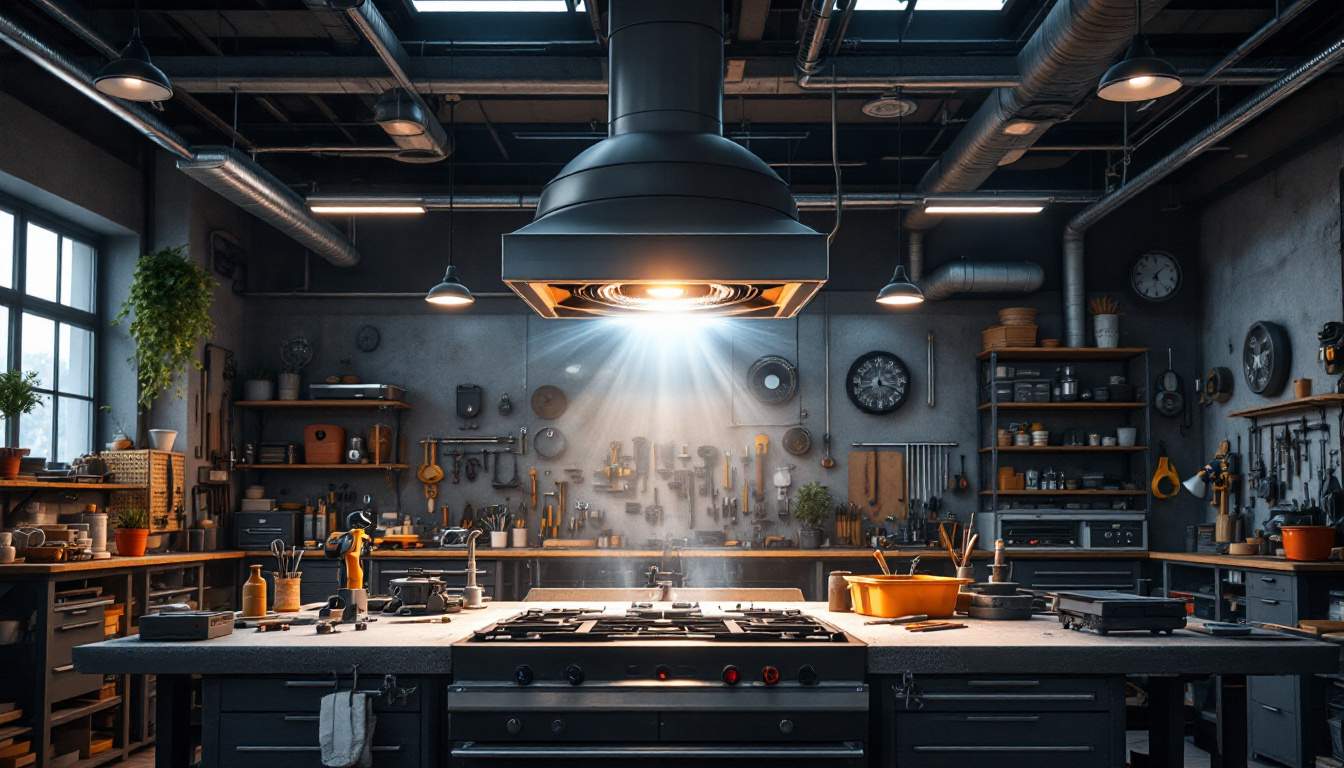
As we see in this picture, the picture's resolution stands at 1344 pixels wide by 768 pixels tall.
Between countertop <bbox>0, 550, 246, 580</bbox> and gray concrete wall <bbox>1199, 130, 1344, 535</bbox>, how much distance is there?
717 cm

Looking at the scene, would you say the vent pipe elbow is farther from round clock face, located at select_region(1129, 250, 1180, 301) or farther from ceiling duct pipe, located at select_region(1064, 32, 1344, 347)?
round clock face, located at select_region(1129, 250, 1180, 301)

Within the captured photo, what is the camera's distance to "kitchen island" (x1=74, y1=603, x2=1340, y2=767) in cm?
314

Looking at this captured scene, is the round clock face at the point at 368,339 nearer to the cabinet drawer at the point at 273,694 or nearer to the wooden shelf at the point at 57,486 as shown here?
the wooden shelf at the point at 57,486

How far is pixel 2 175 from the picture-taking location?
19.5 ft

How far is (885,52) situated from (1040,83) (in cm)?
118

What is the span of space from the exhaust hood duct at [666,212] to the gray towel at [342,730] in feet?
4.46

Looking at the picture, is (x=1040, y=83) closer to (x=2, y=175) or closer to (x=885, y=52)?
(x=885, y=52)

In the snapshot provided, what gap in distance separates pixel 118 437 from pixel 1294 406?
7598 mm

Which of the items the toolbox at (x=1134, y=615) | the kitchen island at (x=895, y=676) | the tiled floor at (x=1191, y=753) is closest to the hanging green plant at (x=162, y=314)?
the kitchen island at (x=895, y=676)

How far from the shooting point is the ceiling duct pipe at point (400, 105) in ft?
16.7

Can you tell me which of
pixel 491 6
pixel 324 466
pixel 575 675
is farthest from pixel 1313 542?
pixel 324 466

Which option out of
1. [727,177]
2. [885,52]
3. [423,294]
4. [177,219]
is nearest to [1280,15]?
[885,52]

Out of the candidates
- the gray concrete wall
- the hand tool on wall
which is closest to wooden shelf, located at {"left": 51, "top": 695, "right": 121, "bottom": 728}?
the hand tool on wall

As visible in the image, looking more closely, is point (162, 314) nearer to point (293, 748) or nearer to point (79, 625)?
point (79, 625)
